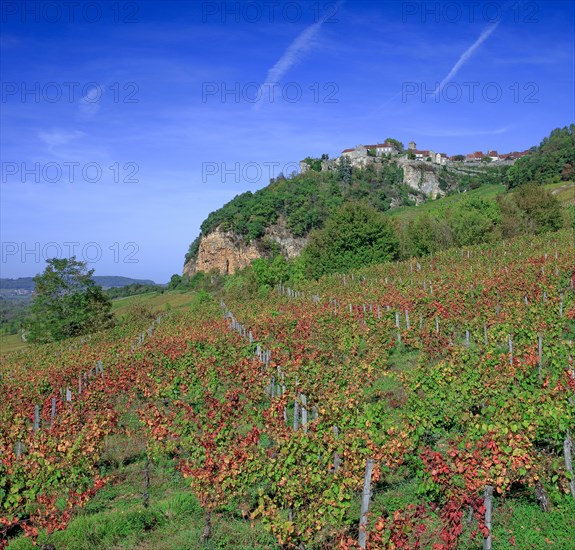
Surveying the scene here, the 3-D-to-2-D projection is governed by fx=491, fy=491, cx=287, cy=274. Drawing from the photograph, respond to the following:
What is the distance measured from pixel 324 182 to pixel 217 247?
3860 cm

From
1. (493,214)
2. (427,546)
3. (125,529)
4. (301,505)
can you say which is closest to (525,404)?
(427,546)

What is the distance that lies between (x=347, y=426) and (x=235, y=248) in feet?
407

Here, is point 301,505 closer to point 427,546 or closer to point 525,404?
point 427,546

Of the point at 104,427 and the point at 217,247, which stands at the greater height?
the point at 217,247

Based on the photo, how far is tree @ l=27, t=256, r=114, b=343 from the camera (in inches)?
1982

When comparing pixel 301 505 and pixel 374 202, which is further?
pixel 374 202

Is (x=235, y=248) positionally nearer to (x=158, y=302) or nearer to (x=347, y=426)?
(x=158, y=302)

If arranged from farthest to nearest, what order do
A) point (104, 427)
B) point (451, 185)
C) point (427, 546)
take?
point (451, 185)
point (104, 427)
point (427, 546)

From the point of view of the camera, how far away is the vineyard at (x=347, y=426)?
283 inches

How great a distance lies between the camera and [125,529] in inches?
325

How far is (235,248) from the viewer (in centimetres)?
13262

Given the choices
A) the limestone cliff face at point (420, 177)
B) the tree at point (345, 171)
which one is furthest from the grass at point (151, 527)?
the limestone cliff face at point (420, 177)

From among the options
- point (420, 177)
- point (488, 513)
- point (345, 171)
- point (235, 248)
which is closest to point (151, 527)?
point (488, 513)

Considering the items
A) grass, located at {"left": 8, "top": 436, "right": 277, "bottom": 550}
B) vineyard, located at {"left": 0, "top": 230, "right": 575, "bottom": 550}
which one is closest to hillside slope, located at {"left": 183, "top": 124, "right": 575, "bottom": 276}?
vineyard, located at {"left": 0, "top": 230, "right": 575, "bottom": 550}
